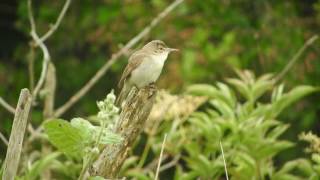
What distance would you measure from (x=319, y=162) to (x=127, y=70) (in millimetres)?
1500

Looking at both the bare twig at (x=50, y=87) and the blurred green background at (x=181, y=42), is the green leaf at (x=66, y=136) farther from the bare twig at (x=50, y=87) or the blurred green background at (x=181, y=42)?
the blurred green background at (x=181, y=42)

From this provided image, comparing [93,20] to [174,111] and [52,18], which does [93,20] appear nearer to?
[52,18]

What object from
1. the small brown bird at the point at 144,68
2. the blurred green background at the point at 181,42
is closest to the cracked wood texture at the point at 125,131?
the small brown bird at the point at 144,68

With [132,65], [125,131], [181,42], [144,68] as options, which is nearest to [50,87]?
[132,65]

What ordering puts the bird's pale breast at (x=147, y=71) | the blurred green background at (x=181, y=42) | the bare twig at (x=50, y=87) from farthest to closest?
the blurred green background at (x=181, y=42)
the bare twig at (x=50, y=87)
the bird's pale breast at (x=147, y=71)

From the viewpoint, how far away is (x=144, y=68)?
6098mm

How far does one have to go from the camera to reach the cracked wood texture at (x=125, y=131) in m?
4.60

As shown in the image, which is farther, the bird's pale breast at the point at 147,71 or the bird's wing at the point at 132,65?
the bird's wing at the point at 132,65

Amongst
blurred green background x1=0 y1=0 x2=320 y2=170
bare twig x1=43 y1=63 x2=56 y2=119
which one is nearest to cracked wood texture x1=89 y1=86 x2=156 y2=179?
bare twig x1=43 y1=63 x2=56 y2=119

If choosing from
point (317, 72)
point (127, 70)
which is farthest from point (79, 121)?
point (317, 72)

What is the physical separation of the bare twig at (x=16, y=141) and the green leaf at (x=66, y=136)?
106 millimetres

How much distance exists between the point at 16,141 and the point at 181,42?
27.3 ft

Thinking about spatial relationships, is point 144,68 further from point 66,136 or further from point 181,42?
point 181,42

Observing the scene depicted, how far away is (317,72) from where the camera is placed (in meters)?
11.2
